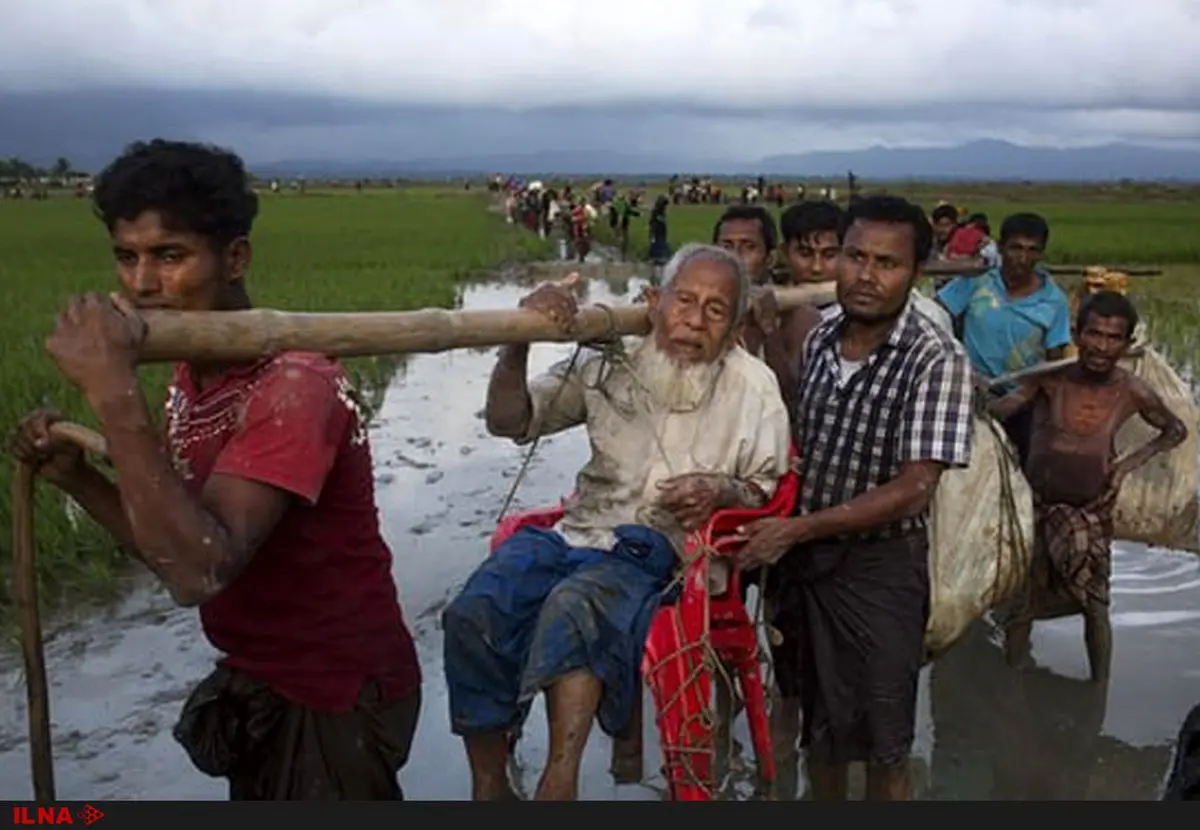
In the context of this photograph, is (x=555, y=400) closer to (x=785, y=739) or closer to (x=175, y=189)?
(x=175, y=189)

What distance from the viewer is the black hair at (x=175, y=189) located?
1.94 metres

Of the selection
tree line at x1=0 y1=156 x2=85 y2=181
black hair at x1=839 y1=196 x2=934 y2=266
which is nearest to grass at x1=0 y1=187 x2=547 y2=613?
black hair at x1=839 y1=196 x2=934 y2=266

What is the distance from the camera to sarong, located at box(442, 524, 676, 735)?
8.77ft

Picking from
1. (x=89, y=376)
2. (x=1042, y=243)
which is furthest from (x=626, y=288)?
(x=89, y=376)

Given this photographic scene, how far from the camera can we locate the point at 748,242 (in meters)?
4.57

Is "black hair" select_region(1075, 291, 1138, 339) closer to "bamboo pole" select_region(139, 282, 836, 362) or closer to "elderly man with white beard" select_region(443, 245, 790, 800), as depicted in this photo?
"elderly man with white beard" select_region(443, 245, 790, 800)

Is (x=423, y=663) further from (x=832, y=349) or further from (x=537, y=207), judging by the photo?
(x=537, y=207)

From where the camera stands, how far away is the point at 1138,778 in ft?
13.3

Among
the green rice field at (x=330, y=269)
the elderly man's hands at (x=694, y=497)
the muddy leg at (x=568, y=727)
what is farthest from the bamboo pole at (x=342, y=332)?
the green rice field at (x=330, y=269)

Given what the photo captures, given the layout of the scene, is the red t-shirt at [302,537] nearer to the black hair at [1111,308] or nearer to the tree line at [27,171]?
the black hair at [1111,308]

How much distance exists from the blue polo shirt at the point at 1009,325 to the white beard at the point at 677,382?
255 centimetres

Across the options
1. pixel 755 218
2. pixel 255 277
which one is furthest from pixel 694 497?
pixel 255 277

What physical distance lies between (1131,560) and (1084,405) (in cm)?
201

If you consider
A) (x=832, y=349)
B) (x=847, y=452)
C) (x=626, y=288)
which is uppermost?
(x=832, y=349)
